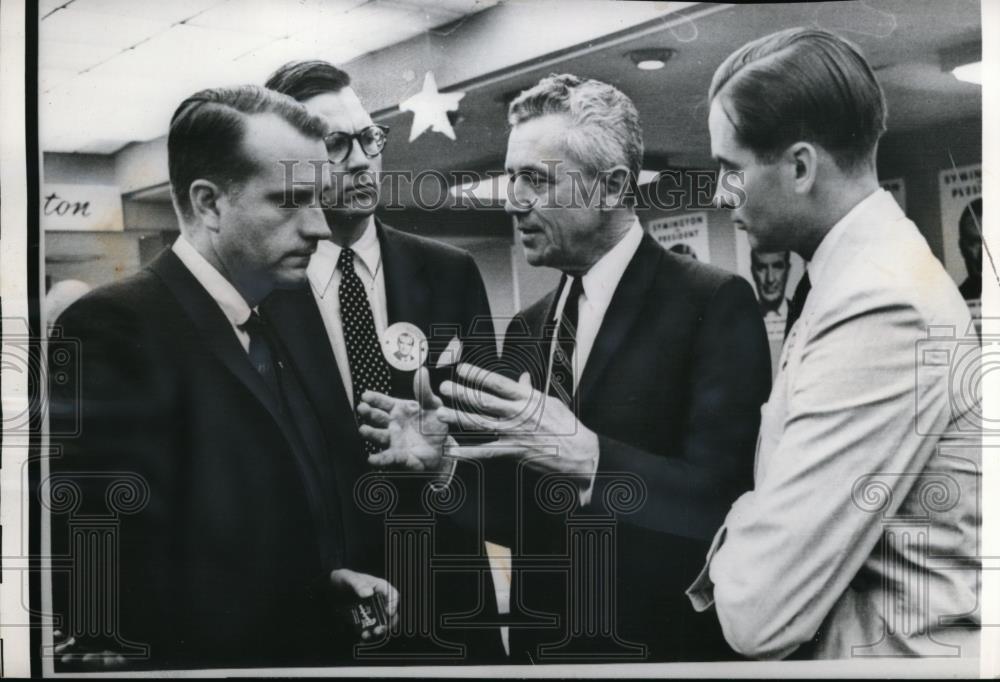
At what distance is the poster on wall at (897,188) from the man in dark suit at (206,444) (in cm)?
197

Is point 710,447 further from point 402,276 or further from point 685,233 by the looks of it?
point 402,276

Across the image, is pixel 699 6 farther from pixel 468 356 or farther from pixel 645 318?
pixel 468 356

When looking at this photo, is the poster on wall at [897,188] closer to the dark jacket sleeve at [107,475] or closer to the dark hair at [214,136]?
the dark hair at [214,136]

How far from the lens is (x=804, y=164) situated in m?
3.58

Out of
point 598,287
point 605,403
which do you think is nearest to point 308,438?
point 605,403

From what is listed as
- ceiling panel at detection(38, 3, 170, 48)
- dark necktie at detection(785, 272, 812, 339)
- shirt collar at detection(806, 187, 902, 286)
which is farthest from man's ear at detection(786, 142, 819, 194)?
ceiling panel at detection(38, 3, 170, 48)

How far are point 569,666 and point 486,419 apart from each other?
92 centimetres

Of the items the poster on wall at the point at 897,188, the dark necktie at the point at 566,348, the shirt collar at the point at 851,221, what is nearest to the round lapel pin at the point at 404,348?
the dark necktie at the point at 566,348

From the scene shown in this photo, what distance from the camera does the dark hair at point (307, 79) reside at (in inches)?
138

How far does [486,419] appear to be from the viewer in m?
3.52

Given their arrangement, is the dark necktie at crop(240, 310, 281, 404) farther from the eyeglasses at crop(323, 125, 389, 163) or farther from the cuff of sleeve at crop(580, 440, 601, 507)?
the cuff of sleeve at crop(580, 440, 601, 507)

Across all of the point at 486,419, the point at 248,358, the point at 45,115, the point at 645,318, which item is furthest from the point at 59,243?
the point at 645,318

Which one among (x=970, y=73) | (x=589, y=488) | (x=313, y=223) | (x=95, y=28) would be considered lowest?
(x=589, y=488)

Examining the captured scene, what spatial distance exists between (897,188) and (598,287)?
1105 millimetres
